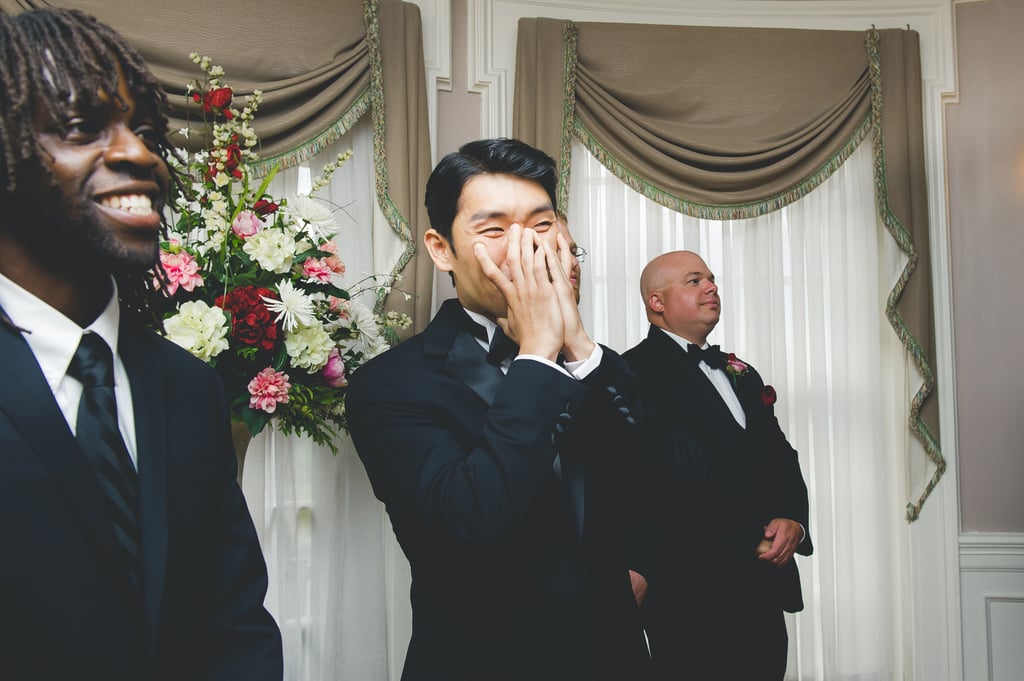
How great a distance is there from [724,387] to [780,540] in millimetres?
547

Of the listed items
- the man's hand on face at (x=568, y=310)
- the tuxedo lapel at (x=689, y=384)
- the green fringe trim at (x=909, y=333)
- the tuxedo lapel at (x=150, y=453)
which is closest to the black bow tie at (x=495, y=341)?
the man's hand on face at (x=568, y=310)

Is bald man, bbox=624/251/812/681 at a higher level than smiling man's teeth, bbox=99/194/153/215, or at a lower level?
lower

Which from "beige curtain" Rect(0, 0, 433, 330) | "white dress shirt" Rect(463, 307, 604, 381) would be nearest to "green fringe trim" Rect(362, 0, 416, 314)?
"beige curtain" Rect(0, 0, 433, 330)

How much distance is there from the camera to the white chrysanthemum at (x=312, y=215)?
2.16 meters

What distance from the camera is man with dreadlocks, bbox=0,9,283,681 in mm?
712

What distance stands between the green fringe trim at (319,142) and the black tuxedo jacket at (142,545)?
211 cm

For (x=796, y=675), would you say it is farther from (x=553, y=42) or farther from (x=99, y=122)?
(x=99, y=122)

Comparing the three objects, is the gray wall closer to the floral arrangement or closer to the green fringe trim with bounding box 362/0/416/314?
the green fringe trim with bounding box 362/0/416/314

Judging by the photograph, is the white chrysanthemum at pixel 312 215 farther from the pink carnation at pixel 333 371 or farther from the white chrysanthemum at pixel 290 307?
the pink carnation at pixel 333 371

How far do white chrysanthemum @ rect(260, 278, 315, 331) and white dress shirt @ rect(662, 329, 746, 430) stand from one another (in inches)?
52.7

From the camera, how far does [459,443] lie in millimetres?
1366

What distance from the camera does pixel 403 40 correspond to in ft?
10.3

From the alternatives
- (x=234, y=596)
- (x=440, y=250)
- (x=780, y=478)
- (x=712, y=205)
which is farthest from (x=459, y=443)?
(x=712, y=205)

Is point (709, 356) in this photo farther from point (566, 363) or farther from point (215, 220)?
point (215, 220)
